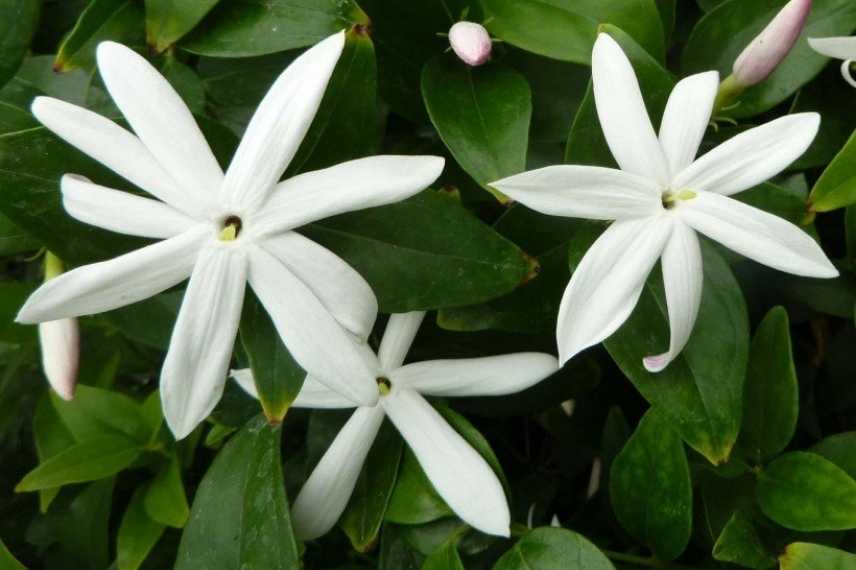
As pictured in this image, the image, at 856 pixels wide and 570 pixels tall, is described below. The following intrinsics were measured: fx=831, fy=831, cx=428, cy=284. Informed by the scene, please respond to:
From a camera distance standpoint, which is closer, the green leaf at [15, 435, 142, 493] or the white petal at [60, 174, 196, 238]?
the white petal at [60, 174, 196, 238]

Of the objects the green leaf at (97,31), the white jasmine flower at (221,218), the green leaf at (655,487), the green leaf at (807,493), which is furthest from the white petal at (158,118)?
Result: the green leaf at (807,493)

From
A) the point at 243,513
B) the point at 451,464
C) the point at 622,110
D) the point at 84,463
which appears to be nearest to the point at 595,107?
the point at 622,110

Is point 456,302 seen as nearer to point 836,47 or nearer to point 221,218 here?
point 221,218

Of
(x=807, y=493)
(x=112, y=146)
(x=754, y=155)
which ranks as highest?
(x=754, y=155)

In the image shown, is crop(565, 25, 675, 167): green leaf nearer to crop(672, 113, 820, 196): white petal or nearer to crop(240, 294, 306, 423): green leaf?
crop(672, 113, 820, 196): white petal

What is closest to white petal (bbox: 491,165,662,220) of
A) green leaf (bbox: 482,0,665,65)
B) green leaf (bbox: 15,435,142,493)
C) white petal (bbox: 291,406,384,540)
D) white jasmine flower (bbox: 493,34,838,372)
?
white jasmine flower (bbox: 493,34,838,372)

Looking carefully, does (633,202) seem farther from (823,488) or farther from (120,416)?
(120,416)

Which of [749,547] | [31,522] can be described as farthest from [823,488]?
[31,522]
